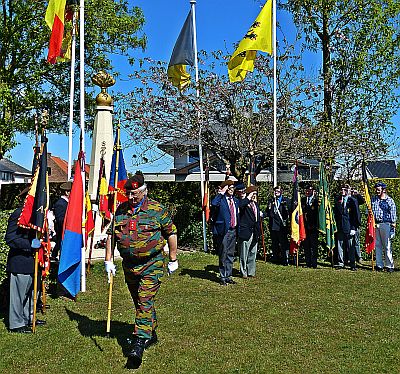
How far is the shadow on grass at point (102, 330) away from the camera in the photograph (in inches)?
263

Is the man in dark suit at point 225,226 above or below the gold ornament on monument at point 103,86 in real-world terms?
below

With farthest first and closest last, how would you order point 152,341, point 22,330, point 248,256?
point 248,256
point 22,330
point 152,341

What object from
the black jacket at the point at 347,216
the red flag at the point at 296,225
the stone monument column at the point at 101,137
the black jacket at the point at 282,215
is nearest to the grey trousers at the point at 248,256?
the red flag at the point at 296,225

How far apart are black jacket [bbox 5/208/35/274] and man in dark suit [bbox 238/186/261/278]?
16.5 ft

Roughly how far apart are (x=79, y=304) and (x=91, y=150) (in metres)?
5.45

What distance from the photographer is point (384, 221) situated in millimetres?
12602

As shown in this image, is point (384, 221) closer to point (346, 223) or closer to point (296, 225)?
point (346, 223)

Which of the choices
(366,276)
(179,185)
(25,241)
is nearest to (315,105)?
(179,185)

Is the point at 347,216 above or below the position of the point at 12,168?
below

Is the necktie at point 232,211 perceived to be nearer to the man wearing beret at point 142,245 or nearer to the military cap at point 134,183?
the man wearing beret at point 142,245

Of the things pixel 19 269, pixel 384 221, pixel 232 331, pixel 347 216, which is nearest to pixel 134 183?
pixel 19 269

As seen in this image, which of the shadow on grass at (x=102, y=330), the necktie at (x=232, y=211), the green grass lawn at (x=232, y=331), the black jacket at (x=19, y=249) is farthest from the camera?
the necktie at (x=232, y=211)

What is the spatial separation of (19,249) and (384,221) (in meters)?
8.69

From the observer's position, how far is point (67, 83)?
20.2 m
